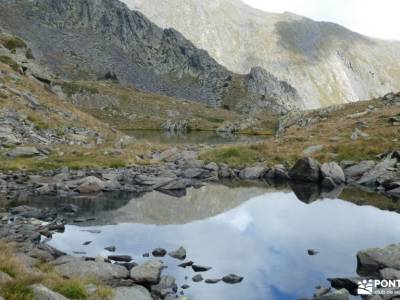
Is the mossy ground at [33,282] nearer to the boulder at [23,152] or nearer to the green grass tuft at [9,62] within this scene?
the boulder at [23,152]

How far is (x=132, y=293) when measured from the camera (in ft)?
54.2

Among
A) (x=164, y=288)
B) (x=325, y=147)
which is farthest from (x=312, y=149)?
(x=164, y=288)

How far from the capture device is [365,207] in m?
35.8

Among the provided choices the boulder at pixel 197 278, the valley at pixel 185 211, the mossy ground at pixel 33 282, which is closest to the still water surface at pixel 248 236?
the valley at pixel 185 211

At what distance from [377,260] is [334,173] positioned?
87.6 ft

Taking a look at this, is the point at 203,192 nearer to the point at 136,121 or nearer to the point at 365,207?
the point at 365,207

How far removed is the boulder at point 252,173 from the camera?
163 feet

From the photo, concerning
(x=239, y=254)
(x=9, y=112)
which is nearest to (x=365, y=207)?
(x=239, y=254)

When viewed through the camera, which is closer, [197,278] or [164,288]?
[164,288]

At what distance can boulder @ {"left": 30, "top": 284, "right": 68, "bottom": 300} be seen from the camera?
12.5m

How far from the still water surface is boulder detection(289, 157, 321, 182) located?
23.4 ft

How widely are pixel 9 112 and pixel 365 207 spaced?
40315 millimetres

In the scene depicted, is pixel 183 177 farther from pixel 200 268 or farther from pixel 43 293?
pixel 43 293

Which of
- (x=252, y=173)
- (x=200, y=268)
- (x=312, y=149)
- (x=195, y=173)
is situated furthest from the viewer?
(x=312, y=149)
